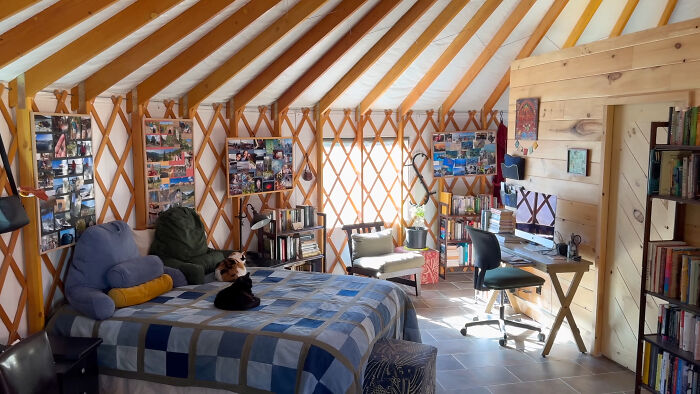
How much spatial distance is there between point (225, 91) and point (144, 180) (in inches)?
43.0

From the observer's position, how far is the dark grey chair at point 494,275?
4.38m

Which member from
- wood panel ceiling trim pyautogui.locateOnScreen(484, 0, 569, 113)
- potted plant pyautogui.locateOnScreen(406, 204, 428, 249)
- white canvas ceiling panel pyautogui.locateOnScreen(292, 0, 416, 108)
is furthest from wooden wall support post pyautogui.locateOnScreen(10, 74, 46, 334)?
wood panel ceiling trim pyautogui.locateOnScreen(484, 0, 569, 113)

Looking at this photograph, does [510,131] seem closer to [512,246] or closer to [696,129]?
[512,246]

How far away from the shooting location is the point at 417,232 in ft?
20.2

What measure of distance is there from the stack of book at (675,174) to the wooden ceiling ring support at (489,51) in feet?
6.95

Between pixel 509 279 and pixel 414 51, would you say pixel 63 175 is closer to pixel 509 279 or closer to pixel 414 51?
pixel 414 51

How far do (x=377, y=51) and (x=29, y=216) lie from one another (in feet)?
9.78

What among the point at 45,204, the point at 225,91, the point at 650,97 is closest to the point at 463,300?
the point at 650,97

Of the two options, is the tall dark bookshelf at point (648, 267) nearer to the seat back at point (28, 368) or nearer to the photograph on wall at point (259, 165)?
the seat back at point (28, 368)

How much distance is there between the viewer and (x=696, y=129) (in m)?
3.02

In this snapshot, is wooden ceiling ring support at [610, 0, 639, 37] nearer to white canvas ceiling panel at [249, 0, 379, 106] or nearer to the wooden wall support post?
white canvas ceiling panel at [249, 0, 379, 106]

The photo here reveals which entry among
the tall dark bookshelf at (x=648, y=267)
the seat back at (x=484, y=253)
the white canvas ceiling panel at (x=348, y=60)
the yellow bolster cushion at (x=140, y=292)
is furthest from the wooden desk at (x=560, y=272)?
the yellow bolster cushion at (x=140, y=292)

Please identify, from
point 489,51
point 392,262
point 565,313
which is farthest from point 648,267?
point 489,51

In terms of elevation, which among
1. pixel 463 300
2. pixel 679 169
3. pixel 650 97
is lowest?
pixel 463 300
